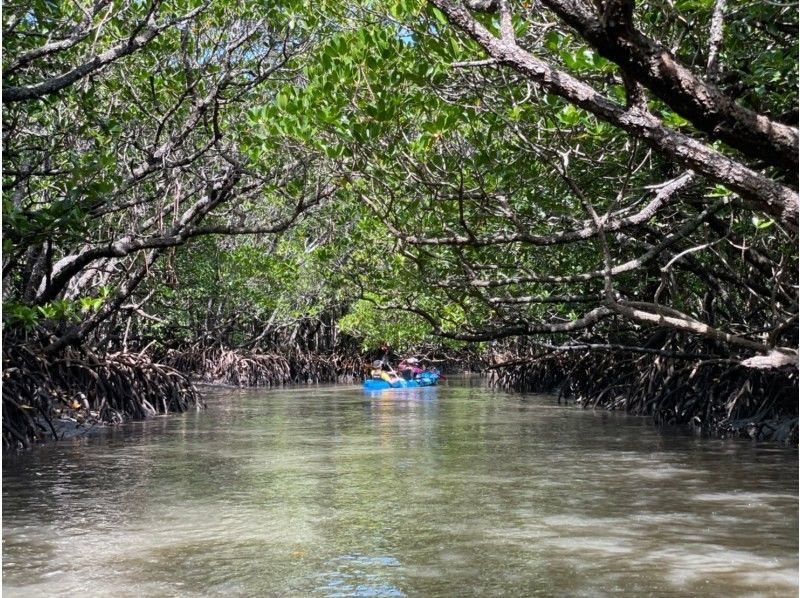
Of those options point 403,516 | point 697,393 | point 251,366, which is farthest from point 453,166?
point 251,366

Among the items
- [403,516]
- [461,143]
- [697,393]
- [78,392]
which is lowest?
[403,516]

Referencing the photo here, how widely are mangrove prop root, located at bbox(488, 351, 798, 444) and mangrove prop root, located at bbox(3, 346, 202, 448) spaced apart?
4.48 m

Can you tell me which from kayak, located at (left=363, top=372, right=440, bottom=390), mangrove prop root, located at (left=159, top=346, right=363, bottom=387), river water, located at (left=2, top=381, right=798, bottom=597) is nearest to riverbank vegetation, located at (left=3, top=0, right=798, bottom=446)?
river water, located at (left=2, top=381, right=798, bottom=597)

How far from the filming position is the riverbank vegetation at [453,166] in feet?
13.9

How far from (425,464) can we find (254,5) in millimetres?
4324

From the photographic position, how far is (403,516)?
20.2 ft

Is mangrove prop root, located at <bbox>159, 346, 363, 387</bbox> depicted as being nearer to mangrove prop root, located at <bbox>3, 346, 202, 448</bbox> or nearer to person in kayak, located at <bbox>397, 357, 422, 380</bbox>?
person in kayak, located at <bbox>397, 357, 422, 380</bbox>

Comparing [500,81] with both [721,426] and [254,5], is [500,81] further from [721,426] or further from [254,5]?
[721,426]

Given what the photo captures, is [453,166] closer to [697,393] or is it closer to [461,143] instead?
[461,143]

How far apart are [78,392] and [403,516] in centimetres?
713

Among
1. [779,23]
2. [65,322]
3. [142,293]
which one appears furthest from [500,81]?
[142,293]

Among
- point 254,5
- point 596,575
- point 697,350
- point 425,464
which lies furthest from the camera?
point 697,350

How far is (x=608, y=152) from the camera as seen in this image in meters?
7.23

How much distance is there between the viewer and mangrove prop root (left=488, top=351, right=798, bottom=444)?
33.0 feet
